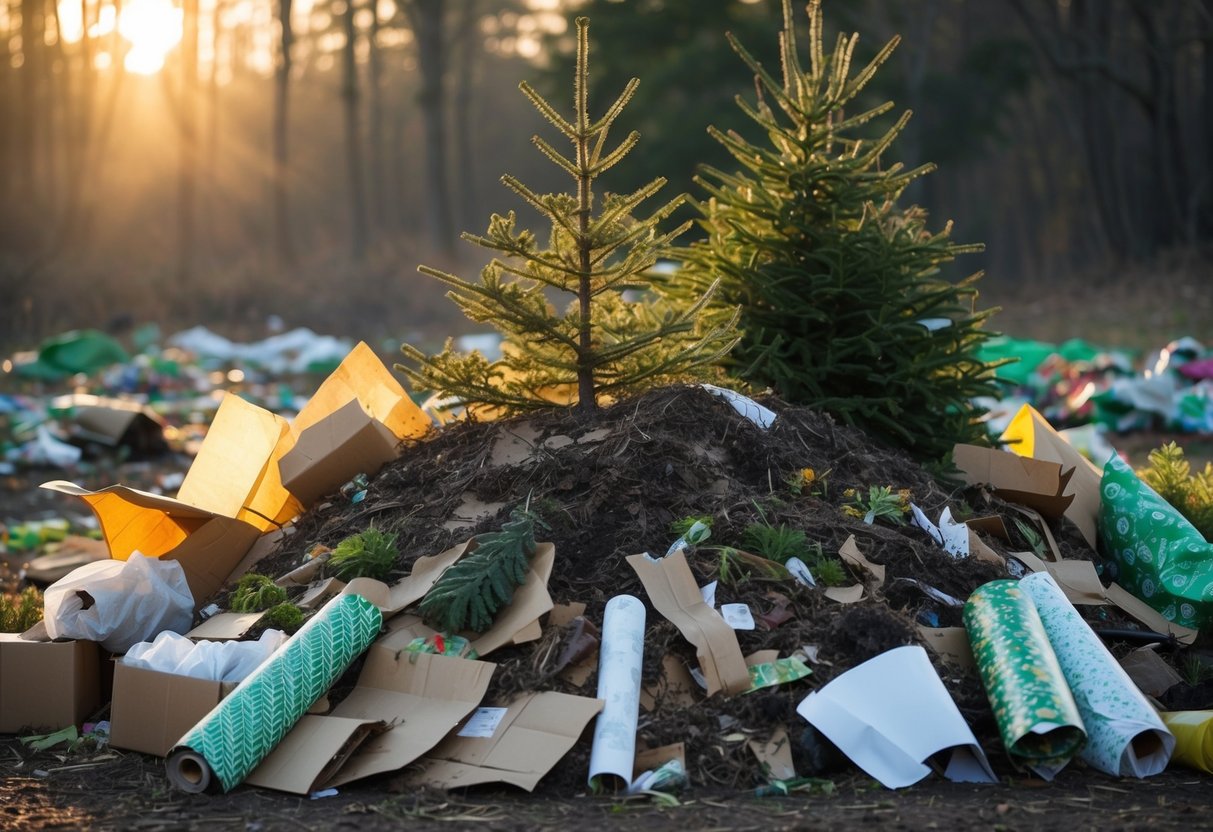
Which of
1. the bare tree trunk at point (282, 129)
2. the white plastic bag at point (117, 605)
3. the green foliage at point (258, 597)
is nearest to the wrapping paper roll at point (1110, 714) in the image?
the green foliage at point (258, 597)

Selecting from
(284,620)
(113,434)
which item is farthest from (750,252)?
(113,434)

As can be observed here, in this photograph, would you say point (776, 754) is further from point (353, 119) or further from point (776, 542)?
point (353, 119)

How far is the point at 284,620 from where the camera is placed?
12.2 ft

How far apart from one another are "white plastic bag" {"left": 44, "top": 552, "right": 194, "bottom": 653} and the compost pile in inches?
16.8

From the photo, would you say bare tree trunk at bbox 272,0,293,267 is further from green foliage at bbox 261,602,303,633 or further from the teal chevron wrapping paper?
the teal chevron wrapping paper

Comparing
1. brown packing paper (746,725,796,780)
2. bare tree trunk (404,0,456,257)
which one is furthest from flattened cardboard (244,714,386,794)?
bare tree trunk (404,0,456,257)

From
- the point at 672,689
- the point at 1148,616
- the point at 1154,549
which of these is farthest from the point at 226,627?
the point at 1154,549

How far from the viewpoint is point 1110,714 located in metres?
3.17

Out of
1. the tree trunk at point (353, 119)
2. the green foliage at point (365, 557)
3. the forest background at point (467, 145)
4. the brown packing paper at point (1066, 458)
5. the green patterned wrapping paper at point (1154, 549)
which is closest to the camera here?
the green foliage at point (365, 557)

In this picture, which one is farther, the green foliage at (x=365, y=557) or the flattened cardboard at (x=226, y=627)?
the green foliage at (x=365, y=557)

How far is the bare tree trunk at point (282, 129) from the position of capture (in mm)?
20500

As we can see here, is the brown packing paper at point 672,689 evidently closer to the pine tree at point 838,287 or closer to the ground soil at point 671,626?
the ground soil at point 671,626

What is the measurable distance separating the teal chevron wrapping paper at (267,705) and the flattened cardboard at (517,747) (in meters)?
0.38

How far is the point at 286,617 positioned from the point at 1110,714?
248 cm
